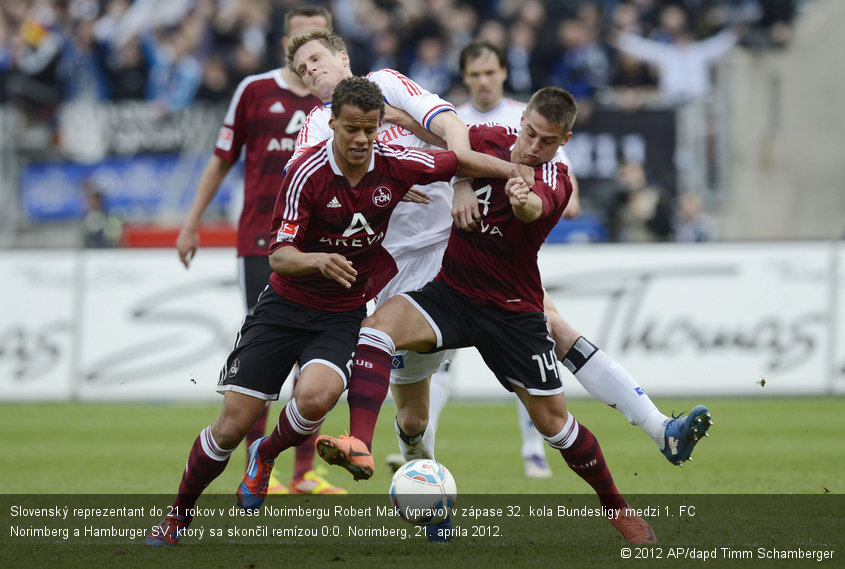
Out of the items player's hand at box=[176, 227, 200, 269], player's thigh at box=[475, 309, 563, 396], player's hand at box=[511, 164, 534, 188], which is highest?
player's hand at box=[511, 164, 534, 188]

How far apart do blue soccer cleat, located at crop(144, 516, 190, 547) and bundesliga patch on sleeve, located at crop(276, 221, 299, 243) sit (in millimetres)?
1394

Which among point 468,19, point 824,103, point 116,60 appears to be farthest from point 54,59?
point 824,103

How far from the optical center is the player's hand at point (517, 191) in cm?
518

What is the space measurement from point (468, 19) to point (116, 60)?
5.02m

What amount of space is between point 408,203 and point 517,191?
1.14 metres

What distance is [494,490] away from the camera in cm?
705

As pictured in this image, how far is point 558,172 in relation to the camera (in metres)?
5.63

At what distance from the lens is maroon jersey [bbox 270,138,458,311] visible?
17.1 feet

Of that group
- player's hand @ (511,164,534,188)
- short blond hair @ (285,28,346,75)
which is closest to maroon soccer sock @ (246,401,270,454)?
short blond hair @ (285,28,346,75)

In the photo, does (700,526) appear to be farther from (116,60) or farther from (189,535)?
(116,60)

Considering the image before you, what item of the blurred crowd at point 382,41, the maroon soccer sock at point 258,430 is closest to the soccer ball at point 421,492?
the maroon soccer sock at point 258,430

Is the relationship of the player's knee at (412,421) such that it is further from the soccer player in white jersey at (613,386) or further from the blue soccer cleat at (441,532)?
the soccer player in white jersey at (613,386)

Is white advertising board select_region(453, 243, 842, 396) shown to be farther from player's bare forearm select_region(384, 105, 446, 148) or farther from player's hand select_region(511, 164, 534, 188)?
player's hand select_region(511, 164, 534, 188)

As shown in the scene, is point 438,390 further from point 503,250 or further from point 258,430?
point 503,250
